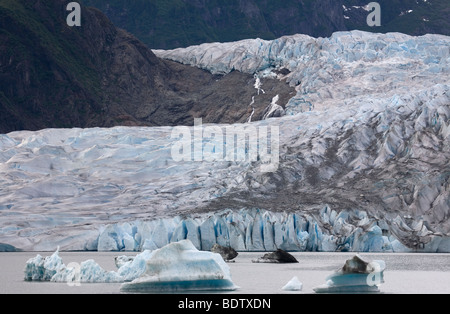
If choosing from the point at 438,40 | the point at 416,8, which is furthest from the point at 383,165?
the point at 416,8

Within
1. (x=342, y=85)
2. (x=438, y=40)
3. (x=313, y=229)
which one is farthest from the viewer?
(x=438, y=40)

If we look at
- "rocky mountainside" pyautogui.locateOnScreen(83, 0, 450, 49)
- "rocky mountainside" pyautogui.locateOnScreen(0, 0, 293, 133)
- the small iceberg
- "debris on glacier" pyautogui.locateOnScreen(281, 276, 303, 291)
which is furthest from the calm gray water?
"rocky mountainside" pyautogui.locateOnScreen(83, 0, 450, 49)

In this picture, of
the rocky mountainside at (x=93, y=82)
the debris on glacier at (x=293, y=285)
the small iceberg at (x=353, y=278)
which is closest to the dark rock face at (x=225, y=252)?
the debris on glacier at (x=293, y=285)

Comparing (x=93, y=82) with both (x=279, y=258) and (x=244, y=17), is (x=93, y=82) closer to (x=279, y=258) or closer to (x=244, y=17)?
(x=244, y=17)

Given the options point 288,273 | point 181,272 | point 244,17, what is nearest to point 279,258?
point 288,273

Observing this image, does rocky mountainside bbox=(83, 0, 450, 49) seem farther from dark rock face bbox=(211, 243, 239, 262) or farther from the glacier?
dark rock face bbox=(211, 243, 239, 262)
